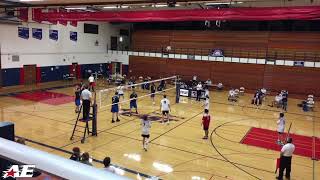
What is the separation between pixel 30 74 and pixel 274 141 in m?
28.7

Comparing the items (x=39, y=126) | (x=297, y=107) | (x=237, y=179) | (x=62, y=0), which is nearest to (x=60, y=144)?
(x=39, y=126)

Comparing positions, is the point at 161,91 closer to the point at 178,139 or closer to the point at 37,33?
the point at 178,139

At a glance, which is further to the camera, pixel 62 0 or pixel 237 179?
pixel 237 179

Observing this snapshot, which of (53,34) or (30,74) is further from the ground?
(53,34)

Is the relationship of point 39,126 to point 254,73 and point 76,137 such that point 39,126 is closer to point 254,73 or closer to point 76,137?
point 76,137

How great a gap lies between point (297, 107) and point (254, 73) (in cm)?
894

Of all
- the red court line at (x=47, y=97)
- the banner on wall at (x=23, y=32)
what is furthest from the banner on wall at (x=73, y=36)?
the red court line at (x=47, y=97)

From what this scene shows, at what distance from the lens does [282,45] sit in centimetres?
3469

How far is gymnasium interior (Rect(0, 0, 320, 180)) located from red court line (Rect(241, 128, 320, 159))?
0.13 meters

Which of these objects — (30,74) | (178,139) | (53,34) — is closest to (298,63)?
(178,139)

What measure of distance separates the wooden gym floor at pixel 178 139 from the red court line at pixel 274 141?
0.63 m

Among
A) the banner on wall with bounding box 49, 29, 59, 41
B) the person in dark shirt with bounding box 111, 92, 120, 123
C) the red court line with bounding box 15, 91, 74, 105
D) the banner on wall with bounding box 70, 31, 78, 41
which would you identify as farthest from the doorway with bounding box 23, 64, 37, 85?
the person in dark shirt with bounding box 111, 92, 120, 123

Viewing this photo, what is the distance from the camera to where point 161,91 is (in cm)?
2997

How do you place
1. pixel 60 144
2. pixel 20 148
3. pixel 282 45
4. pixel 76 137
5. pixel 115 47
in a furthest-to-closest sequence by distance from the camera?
pixel 115 47, pixel 282 45, pixel 76 137, pixel 60 144, pixel 20 148
